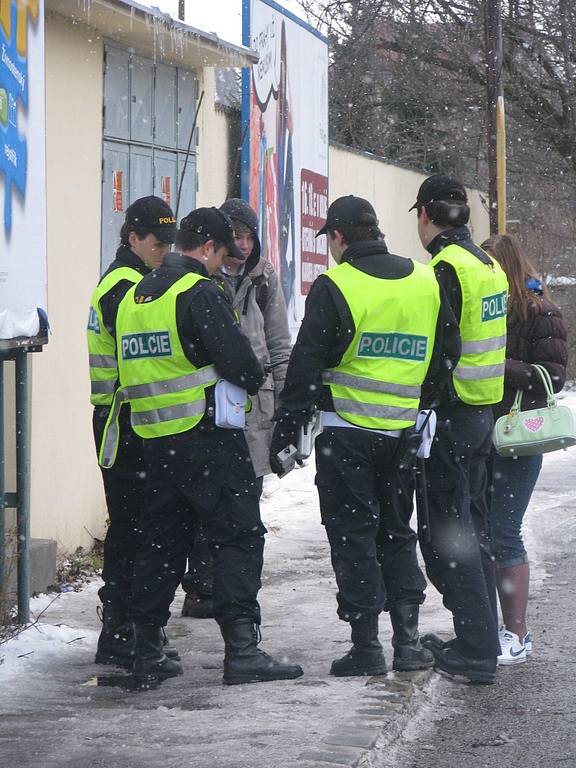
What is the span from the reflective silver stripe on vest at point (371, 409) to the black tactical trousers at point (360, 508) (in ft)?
0.26

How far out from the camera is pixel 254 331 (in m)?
6.38

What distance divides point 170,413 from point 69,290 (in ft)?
9.93

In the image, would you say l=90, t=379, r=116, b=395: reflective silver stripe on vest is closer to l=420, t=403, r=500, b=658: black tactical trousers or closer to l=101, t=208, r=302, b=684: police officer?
l=101, t=208, r=302, b=684: police officer

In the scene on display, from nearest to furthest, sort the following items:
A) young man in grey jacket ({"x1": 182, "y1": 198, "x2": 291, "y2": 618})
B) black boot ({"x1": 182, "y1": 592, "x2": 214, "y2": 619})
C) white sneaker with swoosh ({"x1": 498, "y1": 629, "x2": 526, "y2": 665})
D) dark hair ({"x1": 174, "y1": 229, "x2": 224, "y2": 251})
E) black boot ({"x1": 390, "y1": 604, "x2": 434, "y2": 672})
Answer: dark hair ({"x1": 174, "y1": 229, "x2": 224, "y2": 251})
black boot ({"x1": 390, "y1": 604, "x2": 434, "y2": 672})
white sneaker with swoosh ({"x1": 498, "y1": 629, "x2": 526, "y2": 665})
young man in grey jacket ({"x1": 182, "y1": 198, "x2": 291, "y2": 618})
black boot ({"x1": 182, "y1": 592, "x2": 214, "y2": 619})

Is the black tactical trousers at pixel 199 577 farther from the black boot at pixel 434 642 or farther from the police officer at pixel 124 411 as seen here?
the black boot at pixel 434 642

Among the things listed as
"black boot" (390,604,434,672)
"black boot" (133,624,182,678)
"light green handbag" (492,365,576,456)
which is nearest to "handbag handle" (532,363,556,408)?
"light green handbag" (492,365,576,456)

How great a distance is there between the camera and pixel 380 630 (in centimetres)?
625

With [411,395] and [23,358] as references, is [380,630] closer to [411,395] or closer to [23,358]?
[411,395]

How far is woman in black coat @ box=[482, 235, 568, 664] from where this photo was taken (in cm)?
569

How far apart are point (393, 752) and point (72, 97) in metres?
4.79

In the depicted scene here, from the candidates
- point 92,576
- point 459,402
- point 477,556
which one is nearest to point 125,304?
point 459,402

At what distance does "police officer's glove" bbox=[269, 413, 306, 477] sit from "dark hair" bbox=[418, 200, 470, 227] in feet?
3.49

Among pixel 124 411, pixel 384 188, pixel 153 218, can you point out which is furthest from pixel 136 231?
pixel 384 188

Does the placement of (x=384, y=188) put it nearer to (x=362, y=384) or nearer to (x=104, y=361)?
(x=104, y=361)
